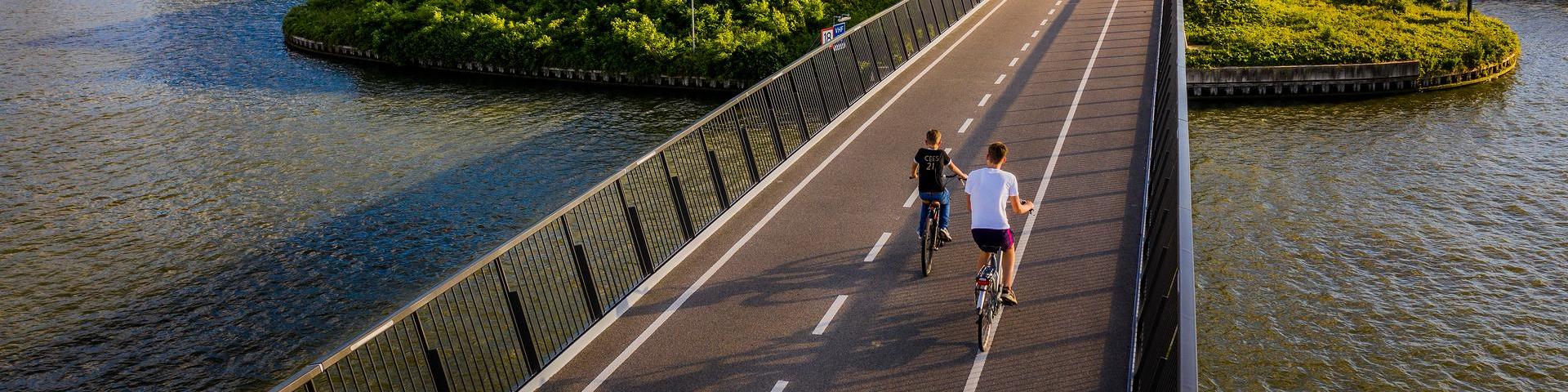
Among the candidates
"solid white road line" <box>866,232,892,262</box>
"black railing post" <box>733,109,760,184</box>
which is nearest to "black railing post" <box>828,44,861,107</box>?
"black railing post" <box>733,109,760,184</box>

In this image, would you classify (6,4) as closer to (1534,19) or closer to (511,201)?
(511,201)

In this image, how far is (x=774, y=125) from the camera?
690 inches

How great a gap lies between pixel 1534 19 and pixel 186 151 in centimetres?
5339

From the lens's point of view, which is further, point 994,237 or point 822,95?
point 822,95

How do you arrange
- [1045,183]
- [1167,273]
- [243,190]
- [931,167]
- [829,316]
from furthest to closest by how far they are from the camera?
1. [243,190]
2. [1045,183]
3. [931,167]
4. [829,316]
5. [1167,273]

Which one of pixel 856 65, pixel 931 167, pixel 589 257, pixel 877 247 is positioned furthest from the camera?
pixel 856 65

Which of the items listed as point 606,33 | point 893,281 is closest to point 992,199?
point 893,281

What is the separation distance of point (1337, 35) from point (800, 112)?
89.0ft

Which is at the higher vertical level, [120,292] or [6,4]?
[6,4]

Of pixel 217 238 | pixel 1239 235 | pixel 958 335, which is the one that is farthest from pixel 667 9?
pixel 958 335

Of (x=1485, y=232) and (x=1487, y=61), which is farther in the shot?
(x=1487, y=61)

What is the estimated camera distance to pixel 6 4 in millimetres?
57469

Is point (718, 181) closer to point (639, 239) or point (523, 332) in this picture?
point (639, 239)

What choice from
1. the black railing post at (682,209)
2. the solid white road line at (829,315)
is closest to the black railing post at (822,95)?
the black railing post at (682,209)
